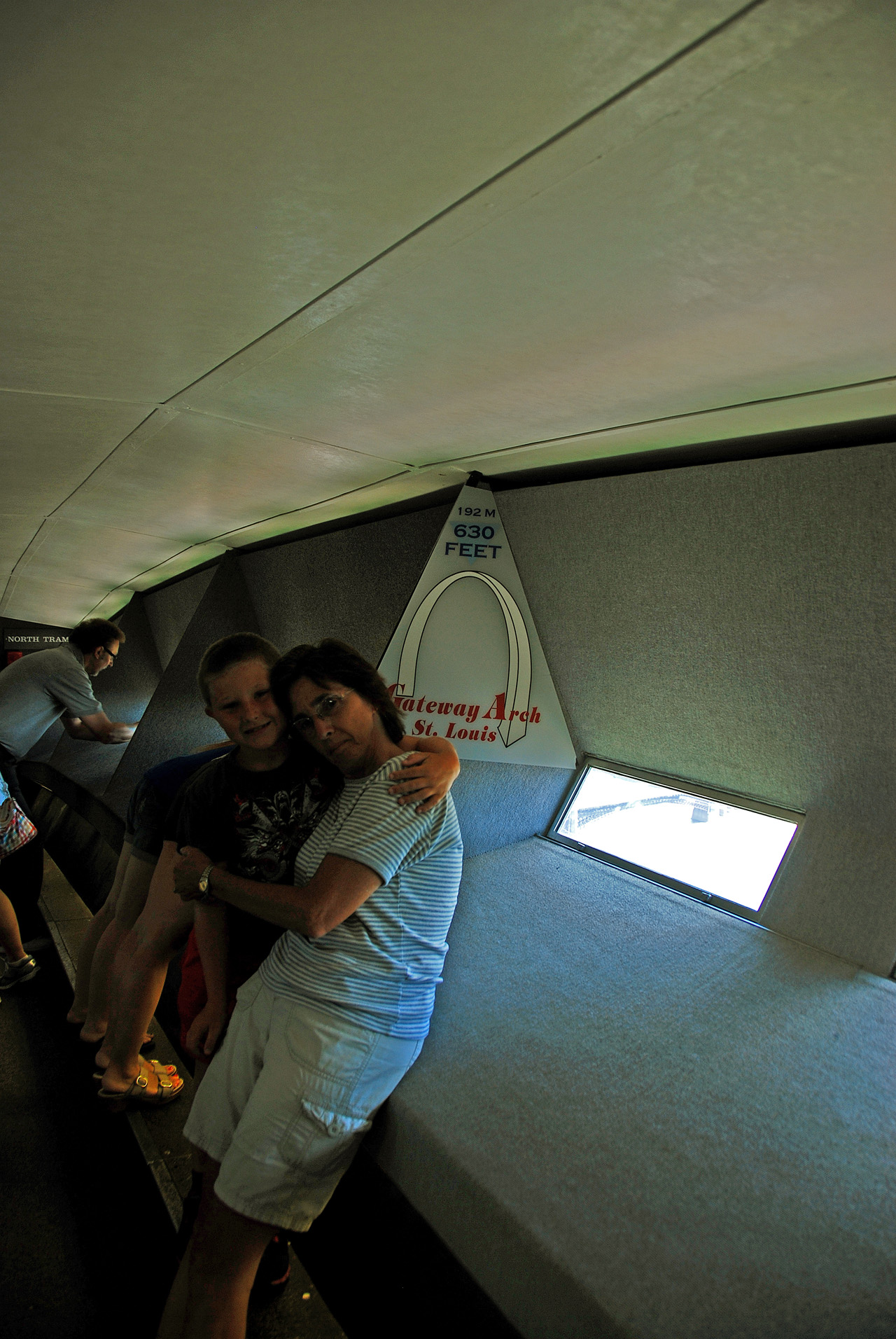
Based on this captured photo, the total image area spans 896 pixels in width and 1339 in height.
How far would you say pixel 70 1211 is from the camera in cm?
222

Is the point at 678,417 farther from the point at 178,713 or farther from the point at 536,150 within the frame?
the point at 178,713

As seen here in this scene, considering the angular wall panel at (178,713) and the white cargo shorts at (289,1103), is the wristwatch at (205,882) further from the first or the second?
the angular wall panel at (178,713)

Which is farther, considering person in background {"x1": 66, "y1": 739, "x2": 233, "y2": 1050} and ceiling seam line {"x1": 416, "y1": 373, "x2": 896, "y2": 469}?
person in background {"x1": 66, "y1": 739, "x2": 233, "y2": 1050}

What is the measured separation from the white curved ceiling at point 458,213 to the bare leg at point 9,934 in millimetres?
2323

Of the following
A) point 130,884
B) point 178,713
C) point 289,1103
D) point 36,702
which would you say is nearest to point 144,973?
point 130,884

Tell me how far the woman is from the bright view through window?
4.77ft

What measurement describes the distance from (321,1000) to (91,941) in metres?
1.71

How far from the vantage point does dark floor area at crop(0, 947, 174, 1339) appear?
189 centimetres

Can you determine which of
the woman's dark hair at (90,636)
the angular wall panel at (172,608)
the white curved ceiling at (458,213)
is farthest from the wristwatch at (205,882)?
the angular wall panel at (172,608)

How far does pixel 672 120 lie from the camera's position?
3.45 ft

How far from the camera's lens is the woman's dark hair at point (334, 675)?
1882 millimetres

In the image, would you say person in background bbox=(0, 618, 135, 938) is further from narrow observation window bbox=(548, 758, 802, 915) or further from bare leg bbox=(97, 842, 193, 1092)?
narrow observation window bbox=(548, 758, 802, 915)

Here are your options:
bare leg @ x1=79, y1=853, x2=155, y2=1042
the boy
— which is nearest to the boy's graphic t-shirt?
the boy

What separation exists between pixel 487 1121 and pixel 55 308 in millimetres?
2194
